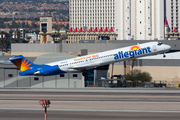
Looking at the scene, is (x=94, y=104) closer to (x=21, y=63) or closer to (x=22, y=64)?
(x=22, y=64)

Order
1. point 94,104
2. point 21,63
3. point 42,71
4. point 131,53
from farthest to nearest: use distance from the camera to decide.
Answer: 1. point 131,53
2. point 42,71
3. point 21,63
4. point 94,104

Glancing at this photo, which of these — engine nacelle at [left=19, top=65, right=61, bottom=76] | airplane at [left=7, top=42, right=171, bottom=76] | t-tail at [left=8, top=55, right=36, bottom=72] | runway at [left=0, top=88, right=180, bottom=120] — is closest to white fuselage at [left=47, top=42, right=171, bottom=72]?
airplane at [left=7, top=42, right=171, bottom=76]

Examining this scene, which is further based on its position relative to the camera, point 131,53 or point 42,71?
point 131,53

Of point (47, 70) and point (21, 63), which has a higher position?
point (21, 63)

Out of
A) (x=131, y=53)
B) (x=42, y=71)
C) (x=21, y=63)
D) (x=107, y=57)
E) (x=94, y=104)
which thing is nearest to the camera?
(x=94, y=104)

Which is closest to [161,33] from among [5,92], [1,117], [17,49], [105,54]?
[17,49]

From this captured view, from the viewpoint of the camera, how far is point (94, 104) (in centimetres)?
4584

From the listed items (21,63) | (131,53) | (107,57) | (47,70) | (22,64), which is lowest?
(47,70)

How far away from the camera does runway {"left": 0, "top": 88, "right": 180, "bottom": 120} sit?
38.3m

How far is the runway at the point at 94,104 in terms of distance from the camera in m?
38.3

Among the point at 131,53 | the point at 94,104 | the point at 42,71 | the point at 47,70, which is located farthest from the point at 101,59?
the point at 94,104

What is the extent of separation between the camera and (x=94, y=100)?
162 feet

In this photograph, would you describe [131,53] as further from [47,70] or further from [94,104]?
[94,104]

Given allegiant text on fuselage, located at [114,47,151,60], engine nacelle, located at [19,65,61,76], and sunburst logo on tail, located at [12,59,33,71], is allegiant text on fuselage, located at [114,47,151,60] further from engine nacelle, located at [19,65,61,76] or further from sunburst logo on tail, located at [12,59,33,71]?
sunburst logo on tail, located at [12,59,33,71]
